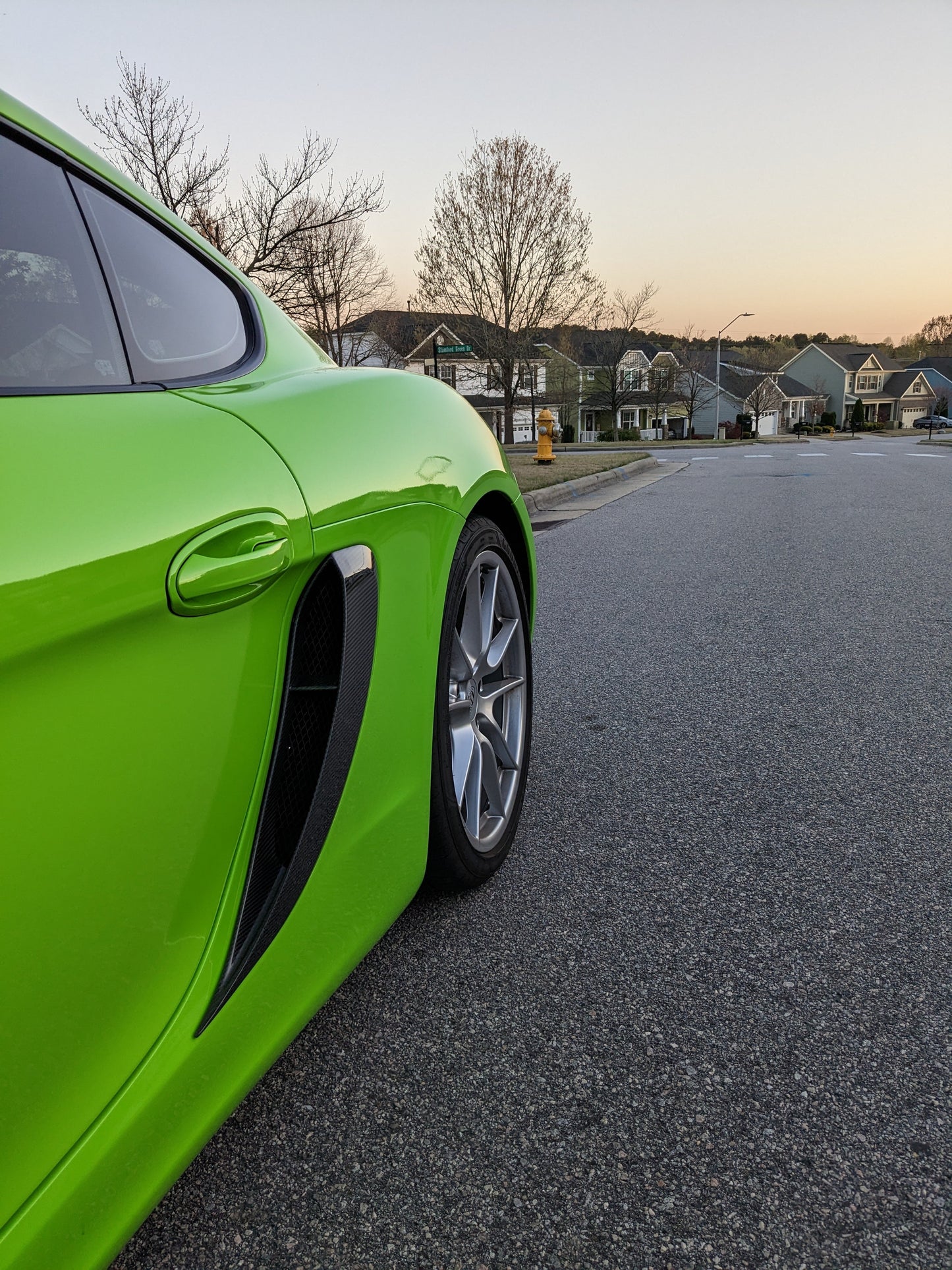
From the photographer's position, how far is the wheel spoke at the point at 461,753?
2.04m

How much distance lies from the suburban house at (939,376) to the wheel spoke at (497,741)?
3627 inches

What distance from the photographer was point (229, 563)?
110 centimetres

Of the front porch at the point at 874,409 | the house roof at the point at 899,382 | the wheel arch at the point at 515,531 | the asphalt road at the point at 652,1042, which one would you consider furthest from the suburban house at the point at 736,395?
the wheel arch at the point at 515,531

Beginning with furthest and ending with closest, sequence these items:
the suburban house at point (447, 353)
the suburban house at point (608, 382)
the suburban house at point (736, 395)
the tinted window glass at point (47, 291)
Answer: the suburban house at point (736, 395)
the suburban house at point (608, 382)
the suburban house at point (447, 353)
the tinted window glass at point (47, 291)

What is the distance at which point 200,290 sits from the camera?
162cm

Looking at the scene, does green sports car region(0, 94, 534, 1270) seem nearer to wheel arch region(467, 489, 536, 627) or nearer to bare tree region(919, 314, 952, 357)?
wheel arch region(467, 489, 536, 627)

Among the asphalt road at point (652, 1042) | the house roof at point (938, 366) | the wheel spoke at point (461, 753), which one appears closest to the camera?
the asphalt road at point (652, 1042)

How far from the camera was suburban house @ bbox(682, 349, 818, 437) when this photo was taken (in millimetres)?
67625

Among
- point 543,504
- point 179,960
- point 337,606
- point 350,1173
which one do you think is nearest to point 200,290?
point 337,606

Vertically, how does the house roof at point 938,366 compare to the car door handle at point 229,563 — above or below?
above

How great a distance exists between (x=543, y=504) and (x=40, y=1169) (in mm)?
11191

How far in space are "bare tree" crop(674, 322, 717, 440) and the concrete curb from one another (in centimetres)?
4179

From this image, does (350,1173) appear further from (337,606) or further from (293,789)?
(337,606)

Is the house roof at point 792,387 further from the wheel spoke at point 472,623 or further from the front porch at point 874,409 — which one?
the wheel spoke at point 472,623
